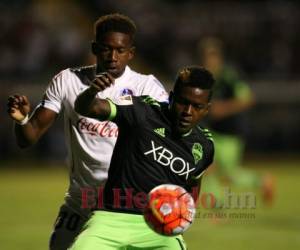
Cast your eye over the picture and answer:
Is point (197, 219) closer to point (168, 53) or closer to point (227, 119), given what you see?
point (227, 119)

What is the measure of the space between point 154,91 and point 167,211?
1.31m

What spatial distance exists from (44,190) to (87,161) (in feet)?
30.0

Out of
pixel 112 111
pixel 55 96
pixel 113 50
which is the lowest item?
pixel 112 111

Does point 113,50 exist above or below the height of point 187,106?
above

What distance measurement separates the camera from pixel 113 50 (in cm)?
601

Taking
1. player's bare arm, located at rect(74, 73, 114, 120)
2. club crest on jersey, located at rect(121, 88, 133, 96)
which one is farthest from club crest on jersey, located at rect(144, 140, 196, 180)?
club crest on jersey, located at rect(121, 88, 133, 96)

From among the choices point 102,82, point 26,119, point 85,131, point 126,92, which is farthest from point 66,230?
point 102,82

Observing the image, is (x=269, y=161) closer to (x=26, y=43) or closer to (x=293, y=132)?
(x=293, y=132)

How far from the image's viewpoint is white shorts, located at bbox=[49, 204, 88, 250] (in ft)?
19.9

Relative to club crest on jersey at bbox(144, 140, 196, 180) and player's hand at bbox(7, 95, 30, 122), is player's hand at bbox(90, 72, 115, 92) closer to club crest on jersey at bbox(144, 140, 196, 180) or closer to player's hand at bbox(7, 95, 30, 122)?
club crest on jersey at bbox(144, 140, 196, 180)

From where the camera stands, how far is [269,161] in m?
18.9

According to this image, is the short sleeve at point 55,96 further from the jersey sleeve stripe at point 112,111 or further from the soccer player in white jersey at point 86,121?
the jersey sleeve stripe at point 112,111

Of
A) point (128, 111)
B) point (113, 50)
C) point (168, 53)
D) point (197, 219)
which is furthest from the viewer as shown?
point (168, 53)

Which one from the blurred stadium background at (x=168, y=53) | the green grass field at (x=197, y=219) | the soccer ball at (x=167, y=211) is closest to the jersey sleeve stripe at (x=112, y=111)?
the soccer ball at (x=167, y=211)
